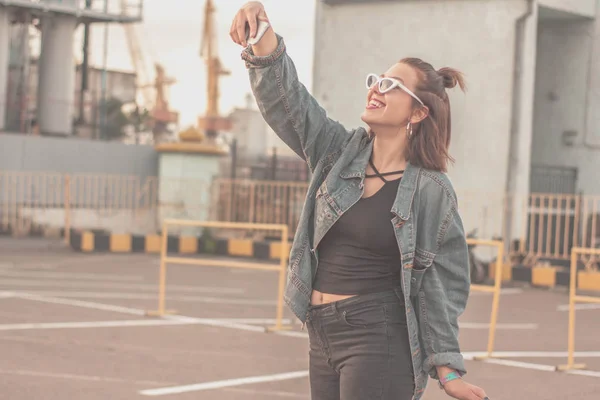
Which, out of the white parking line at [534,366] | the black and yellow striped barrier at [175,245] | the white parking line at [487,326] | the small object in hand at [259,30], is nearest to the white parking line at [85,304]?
the white parking line at [487,326]

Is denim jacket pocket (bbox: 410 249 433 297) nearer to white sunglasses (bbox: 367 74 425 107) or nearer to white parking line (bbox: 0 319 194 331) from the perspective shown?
white sunglasses (bbox: 367 74 425 107)

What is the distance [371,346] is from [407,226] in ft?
1.38

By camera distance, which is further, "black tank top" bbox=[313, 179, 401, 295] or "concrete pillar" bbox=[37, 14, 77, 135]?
"concrete pillar" bbox=[37, 14, 77, 135]

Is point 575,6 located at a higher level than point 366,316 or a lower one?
higher

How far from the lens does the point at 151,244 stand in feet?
66.7

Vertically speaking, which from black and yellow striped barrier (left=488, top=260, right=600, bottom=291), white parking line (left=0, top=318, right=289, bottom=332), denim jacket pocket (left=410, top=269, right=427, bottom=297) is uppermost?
denim jacket pocket (left=410, top=269, right=427, bottom=297)

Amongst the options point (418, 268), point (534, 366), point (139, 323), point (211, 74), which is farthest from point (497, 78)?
point (211, 74)

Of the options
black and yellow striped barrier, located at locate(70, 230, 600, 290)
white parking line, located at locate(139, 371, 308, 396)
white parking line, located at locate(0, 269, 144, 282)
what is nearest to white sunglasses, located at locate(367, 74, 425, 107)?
white parking line, located at locate(139, 371, 308, 396)

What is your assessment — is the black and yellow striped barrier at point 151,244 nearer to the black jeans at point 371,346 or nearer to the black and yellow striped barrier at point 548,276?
the black and yellow striped barrier at point 548,276

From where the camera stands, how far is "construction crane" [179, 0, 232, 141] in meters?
79.1

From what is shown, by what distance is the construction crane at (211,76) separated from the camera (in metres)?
79.1

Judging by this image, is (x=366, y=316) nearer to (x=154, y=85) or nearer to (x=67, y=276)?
(x=67, y=276)

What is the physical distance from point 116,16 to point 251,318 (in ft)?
96.5

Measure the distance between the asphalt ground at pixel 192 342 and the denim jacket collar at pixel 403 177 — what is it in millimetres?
3876
